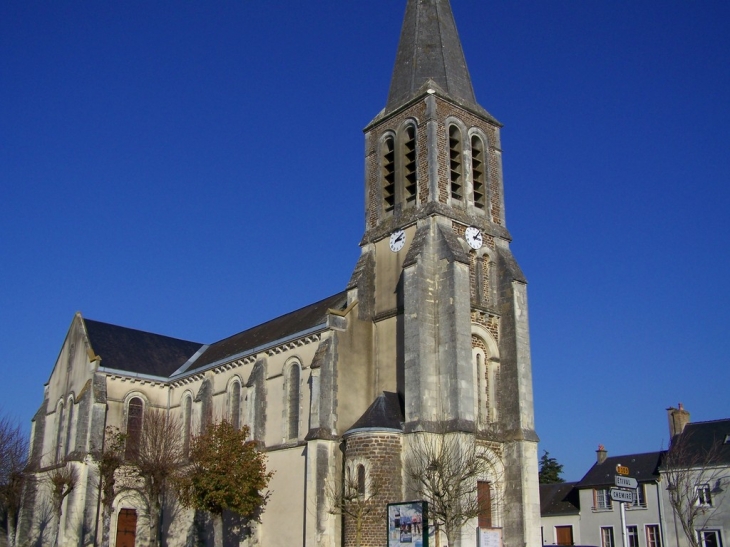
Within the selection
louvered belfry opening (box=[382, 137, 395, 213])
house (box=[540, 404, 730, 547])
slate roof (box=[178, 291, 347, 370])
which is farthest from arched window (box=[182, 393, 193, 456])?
house (box=[540, 404, 730, 547])

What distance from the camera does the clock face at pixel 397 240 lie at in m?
31.5

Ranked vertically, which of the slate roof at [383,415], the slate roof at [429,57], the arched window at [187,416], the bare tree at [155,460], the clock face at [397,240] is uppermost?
the slate roof at [429,57]

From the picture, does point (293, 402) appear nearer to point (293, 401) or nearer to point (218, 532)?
point (293, 401)

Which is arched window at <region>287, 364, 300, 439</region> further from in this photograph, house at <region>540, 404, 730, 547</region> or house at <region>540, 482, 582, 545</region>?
house at <region>540, 482, 582, 545</region>

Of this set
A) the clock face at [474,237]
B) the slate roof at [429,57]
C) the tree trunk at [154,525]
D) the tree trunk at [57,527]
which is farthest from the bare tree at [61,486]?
the slate roof at [429,57]

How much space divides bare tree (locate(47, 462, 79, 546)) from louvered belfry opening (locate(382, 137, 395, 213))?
1935 cm

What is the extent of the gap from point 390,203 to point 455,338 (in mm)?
7895

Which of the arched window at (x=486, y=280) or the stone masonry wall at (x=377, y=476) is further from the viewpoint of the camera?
the arched window at (x=486, y=280)

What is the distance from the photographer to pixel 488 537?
75.6 ft

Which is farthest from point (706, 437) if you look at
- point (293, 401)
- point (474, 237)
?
point (293, 401)

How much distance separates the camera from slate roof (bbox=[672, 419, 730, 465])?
41188 mm

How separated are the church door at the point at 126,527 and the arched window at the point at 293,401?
1158cm

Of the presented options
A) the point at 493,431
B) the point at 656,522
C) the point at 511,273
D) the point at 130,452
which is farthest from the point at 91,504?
the point at 656,522

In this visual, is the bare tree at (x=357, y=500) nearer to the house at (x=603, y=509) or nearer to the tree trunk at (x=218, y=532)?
the tree trunk at (x=218, y=532)
